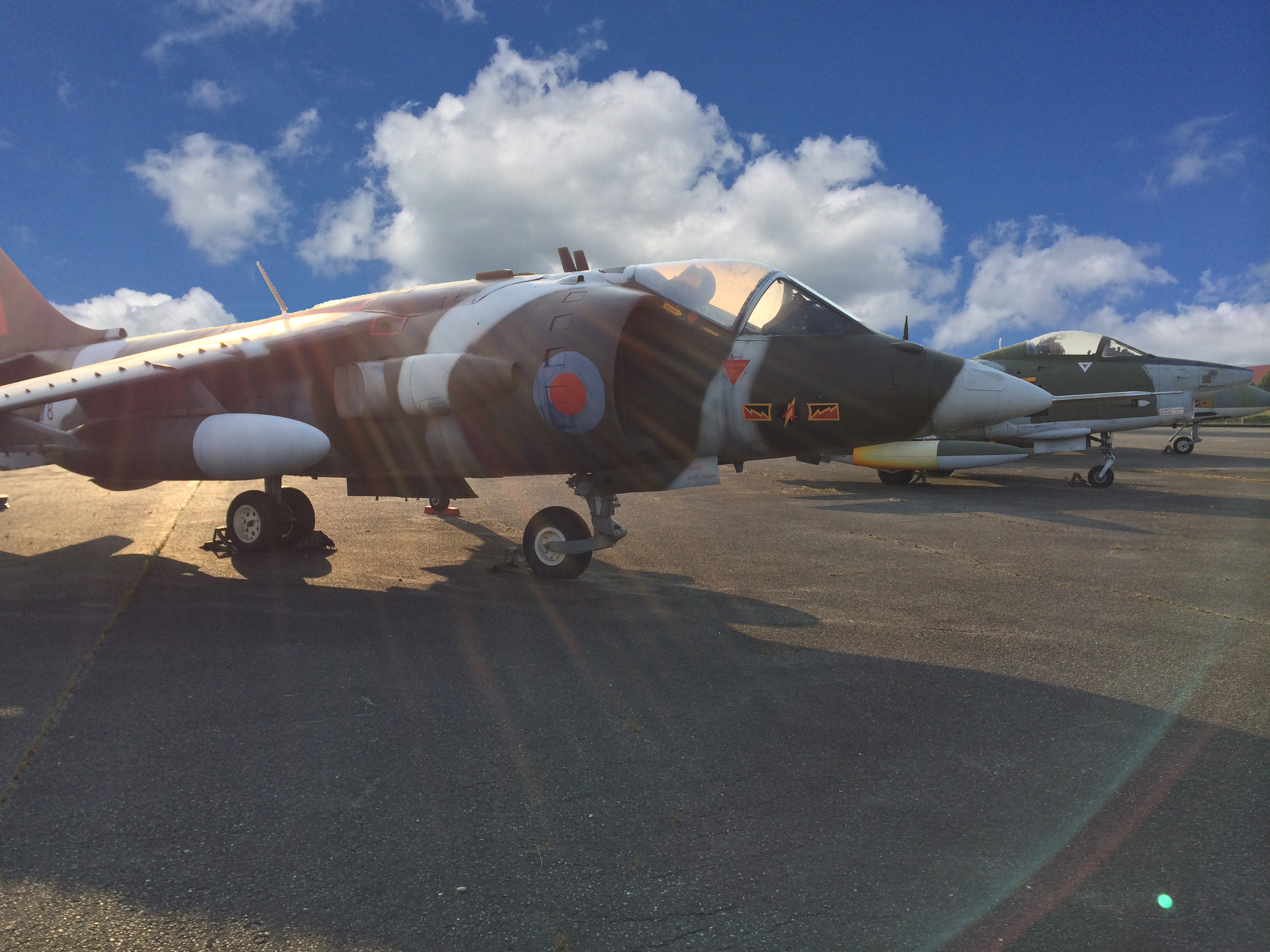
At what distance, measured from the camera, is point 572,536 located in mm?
7441

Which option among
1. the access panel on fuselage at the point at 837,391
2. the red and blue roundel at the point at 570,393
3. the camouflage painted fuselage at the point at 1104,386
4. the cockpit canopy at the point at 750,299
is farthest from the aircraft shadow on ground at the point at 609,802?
the camouflage painted fuselage at the point at 1104,386

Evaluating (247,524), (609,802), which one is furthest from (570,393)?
(247,524)

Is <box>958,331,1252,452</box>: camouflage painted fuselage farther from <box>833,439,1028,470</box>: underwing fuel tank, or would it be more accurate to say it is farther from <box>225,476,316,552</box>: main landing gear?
<box>225,476,316,552</box>: main landing gear

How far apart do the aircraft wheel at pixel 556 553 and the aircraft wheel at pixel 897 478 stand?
11.8 meters

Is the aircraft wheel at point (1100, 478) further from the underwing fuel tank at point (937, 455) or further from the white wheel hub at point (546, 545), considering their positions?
the white wheel hub at point (546, 545)

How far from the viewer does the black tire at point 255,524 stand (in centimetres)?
909

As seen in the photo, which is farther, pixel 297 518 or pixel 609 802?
pixel 297 518

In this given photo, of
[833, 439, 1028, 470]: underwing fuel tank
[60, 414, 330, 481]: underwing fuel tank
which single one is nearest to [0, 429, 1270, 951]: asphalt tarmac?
[60, 414, 330, 481]: underwing fuel tank

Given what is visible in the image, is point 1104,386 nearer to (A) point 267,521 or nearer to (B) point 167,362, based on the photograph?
(A) point 267,521

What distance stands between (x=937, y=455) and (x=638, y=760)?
14.0 m

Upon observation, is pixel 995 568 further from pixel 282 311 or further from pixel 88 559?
pixel 88 559

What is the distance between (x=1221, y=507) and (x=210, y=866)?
1523 centimetres

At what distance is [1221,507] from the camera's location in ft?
42.5

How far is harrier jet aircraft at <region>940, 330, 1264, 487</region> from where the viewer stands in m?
17.7
